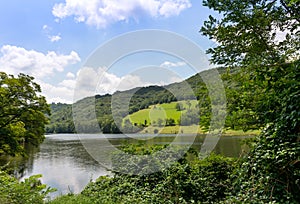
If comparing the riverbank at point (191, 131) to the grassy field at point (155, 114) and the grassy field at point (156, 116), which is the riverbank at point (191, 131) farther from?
the grassy field at point (155, 114)

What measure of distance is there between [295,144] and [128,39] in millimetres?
5245

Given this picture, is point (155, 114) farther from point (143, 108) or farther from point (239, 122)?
point (239, 122)

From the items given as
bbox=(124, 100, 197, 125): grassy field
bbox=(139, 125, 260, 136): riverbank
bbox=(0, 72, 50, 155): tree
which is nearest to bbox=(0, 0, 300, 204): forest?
bbox=(124, 100, 197, 125): grassy field

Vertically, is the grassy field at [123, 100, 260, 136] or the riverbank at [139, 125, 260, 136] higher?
the grassy field at [123, 100, 260, 136]

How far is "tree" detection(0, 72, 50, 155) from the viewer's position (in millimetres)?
14133

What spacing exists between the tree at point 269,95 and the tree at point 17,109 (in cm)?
1362

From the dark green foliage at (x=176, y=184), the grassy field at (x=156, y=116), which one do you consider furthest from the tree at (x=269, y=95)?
the grassy field at (x=156, y=116)

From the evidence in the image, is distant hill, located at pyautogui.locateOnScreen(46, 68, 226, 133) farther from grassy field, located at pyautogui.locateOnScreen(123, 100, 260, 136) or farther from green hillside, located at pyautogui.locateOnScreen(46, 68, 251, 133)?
grassy field, located at pyautogui.locateOnScreen(123, 100, 260, 136)

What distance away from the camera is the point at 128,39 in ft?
22.3

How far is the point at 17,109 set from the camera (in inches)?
593

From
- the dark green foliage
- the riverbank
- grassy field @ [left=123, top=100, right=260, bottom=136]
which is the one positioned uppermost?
grassy field @ [left=123, top=100, right=260, bottom=136]

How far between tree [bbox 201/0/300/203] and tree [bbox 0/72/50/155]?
13622mm

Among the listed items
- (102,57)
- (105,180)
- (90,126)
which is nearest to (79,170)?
(90,126)

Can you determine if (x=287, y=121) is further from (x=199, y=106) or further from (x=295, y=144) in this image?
(x=199, y=106)
